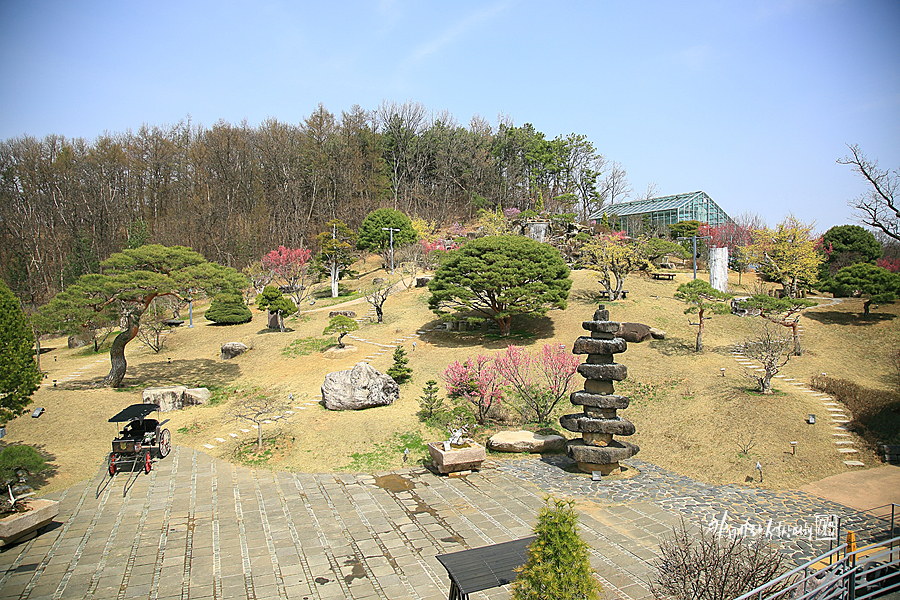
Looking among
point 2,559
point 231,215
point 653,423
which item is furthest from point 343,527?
point 231,215

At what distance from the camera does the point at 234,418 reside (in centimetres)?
1426

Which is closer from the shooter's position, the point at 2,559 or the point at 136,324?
the point at 2,559

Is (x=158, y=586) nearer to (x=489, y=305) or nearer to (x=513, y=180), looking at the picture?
(x=489, y=305)

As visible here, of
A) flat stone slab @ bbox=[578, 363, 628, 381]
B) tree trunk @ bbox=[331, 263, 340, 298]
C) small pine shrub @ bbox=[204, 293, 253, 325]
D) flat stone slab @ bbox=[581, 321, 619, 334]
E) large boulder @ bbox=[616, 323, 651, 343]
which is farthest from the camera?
tree trunk @ bbox=[331, 263, 340, 298]

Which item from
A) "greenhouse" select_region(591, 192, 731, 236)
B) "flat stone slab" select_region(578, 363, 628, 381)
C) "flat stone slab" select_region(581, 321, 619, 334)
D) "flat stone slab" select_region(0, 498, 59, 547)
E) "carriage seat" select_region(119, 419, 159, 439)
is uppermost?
"greenhouse" select_region(591, 192, 731, 236)

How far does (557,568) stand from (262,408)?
12.7m

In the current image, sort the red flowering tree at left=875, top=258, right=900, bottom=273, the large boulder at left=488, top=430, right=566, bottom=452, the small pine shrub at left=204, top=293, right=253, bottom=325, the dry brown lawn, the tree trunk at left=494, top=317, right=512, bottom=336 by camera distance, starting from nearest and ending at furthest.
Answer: the dry brown lawn < the large boulder at left=488, top=430, right=566, bottom=452 < the tree trunk at left=494, top=317, right=512, bottom=336 < the small pine shrub at left=204, top=293, right=253, bottom=325 < the red flowering tree at left=875, top=258, right=900, bottom=273

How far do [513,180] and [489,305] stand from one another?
31.8 meters

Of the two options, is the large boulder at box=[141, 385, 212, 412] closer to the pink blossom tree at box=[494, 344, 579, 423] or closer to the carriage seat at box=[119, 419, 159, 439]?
the carriage seat at box=[119, 419, 159, 439]

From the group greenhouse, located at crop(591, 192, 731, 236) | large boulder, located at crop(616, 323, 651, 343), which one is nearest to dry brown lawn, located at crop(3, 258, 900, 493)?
large boulder, located at crop(616, 323, 651, 343)

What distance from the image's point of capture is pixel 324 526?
834 centimetres

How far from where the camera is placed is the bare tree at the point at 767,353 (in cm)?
1454

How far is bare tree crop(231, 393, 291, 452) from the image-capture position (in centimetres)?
1410

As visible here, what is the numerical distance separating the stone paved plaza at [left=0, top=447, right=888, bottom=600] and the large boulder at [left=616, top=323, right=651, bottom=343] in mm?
9762
